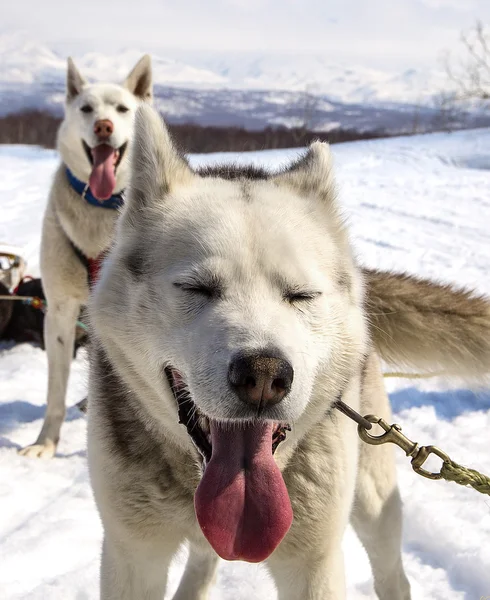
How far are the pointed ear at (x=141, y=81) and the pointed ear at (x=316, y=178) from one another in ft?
8.76

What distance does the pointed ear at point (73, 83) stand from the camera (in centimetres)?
447

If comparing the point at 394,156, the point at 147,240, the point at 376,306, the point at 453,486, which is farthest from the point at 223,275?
the point at 394,156

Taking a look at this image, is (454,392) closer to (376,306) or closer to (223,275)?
(376,306)

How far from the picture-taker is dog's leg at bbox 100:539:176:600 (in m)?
1.84

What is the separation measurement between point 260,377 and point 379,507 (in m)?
1.07

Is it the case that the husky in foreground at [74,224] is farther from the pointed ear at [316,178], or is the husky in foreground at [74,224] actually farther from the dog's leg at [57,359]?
the pointed ear at [316,178]

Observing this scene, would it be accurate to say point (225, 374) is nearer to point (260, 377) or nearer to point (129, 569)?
point (260, 377)

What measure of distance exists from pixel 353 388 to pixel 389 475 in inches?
18.3

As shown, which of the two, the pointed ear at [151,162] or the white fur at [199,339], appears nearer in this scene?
the white fur at [199,339]

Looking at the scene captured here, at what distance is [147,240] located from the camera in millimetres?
1843

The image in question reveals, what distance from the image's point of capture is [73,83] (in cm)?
455

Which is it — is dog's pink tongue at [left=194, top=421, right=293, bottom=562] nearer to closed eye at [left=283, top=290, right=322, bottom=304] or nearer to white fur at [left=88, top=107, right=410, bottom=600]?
white fur at [left=88, top=107, right=410, bottom=600]

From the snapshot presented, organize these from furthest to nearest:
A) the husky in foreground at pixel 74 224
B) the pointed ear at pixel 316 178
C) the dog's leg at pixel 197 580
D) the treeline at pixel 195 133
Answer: the treeline at pixel 195 133 → the husky in foreground at pixel 74 224 → the dog's leg at pixel 197 580 → the pointed ear at pixel 316 178

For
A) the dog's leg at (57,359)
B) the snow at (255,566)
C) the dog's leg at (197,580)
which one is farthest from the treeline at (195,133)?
the dog's leg at (197,580)
